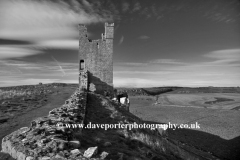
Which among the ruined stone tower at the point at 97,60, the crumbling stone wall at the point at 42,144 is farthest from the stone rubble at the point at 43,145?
the ruined stone tower at the point at 97,60

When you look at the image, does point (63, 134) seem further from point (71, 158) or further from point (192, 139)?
point (192, 139)

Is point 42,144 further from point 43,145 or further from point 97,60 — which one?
point 97,60

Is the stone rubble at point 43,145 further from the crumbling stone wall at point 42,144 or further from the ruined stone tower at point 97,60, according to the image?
the ruined stone tower at point 97,60

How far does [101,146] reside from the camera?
4.91m

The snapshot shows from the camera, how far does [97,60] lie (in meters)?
20.3

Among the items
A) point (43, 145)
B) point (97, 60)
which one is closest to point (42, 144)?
point (43, 145)

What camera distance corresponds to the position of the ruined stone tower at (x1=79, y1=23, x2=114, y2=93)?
20031 mm

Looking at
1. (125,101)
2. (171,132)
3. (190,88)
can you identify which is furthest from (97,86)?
(190,88)

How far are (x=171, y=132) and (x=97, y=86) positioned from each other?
11411mm

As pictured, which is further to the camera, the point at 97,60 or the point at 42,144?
the point at 97,60

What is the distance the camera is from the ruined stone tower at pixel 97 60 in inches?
789

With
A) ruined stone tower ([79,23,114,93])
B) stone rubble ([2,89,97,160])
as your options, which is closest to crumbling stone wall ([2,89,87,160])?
stone rubble ([2,89,97,160])

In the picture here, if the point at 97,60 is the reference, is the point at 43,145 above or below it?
below

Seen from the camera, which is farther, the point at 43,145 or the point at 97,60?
the point at 97,60
